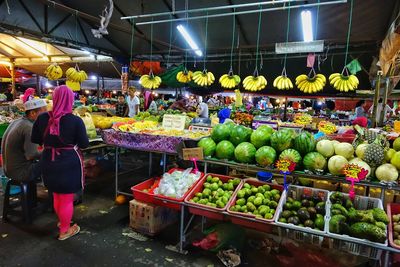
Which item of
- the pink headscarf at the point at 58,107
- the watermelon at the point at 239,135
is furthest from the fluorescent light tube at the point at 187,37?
the pink headscarf at the point at 58,107

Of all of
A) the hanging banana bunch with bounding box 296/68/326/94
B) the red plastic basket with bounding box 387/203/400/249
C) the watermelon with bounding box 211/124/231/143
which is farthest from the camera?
the hanging banana bunch with bounding box 296/68/326/94

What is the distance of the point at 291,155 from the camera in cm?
294

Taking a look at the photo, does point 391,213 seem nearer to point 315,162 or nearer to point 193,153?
point 315,162

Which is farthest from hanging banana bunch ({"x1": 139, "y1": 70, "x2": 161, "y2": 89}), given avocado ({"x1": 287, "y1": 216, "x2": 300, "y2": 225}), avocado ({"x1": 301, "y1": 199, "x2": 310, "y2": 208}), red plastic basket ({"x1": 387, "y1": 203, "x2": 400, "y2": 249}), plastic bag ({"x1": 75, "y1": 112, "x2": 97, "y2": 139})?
red plastic basket ({"x1": 387, "y1": 203, "x2": 400, "y2": 249})

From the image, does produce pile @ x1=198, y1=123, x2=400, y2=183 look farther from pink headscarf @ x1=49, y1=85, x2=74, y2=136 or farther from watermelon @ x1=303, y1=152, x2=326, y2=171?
pink headscarf @ x1=49, y1=85, x2=74, y2=136

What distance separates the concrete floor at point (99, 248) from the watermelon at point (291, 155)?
113 centimetres

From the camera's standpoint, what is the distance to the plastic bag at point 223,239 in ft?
10.2

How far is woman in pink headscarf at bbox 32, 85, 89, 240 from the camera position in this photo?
3057 mm

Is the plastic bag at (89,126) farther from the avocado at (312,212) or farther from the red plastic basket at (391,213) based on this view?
the red plastic basket at (391,213)

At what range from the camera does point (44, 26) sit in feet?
28.3

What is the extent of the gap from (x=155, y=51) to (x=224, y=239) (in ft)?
30.8

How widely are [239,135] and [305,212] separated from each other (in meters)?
1.25

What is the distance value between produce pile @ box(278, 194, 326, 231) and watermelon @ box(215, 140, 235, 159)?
88 centimetres

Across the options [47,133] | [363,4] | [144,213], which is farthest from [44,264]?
[363,4]
